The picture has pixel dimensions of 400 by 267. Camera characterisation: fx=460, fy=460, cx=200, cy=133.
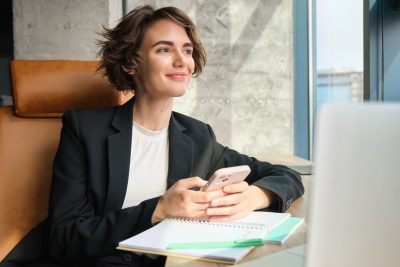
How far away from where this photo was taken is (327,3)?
322 cm

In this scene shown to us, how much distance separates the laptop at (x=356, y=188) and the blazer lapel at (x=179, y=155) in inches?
41.4

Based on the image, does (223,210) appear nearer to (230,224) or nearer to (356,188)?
(230,224)

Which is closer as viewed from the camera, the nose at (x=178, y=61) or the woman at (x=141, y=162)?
the woman at (x=141, y=162)

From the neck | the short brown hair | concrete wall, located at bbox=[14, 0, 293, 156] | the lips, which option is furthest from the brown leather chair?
concrete wall, located at bbox=[14, 0, 293, 156]

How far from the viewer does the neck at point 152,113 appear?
1535mm

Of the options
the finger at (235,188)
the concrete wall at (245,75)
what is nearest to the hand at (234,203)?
the finger at (235,188)

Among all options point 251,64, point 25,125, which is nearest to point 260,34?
point 251,64

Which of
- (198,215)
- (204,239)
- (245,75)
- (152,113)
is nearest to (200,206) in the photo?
(198,215)

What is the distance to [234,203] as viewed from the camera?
1.05 m

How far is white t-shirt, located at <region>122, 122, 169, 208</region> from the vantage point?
1413 mm

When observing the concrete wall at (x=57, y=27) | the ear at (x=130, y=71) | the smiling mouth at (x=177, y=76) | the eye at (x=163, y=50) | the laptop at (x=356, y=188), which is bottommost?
the laptop at (x=356, y=188)

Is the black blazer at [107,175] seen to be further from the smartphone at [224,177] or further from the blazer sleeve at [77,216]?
the smartphone at [224,177]

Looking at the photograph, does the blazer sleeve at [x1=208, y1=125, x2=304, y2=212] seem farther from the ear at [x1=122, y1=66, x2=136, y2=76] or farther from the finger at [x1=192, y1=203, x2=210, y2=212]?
the ear at [x1=122, y1=66, x2=136, y2=76]

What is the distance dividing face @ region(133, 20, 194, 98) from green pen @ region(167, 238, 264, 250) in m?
0.72
